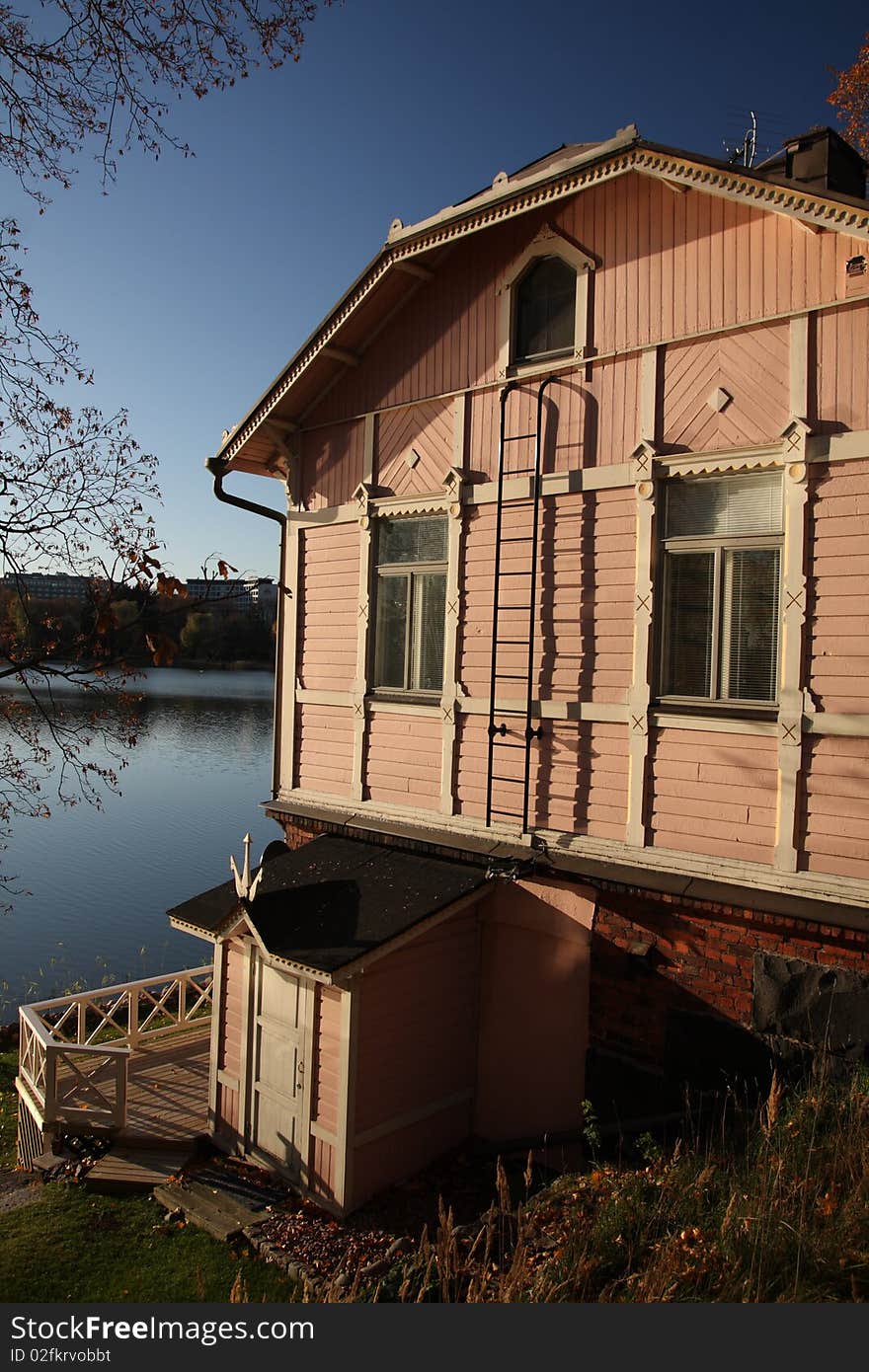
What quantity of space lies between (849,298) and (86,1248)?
992cm

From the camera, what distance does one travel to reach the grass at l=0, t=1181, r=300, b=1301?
23.0 feet

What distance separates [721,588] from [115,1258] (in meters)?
7.59

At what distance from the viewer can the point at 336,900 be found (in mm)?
9055

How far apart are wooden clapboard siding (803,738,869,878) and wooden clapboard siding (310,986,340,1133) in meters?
4.26

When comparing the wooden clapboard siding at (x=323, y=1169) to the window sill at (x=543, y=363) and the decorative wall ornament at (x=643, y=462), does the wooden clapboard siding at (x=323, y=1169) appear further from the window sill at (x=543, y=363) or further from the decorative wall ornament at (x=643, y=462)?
the window sill at (x=543, y=363)

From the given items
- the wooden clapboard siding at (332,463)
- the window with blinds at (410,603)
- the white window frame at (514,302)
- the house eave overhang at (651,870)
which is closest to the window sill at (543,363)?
the white window frame at (514,302)

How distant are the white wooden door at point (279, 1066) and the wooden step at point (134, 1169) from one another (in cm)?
85

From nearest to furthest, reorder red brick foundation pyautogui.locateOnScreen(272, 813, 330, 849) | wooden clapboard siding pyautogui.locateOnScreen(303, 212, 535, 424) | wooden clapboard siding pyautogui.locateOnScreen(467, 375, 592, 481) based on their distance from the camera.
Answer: wooden clapboard siding pyautogui.locateOnScreen(467, 375, 592, 481) → wooden clapboard siding pyautogui.locateOnScreen(303, 212, 535, 424) → red brick foundation pyautogui.locateOnScreen(272, 813, 330, 849)

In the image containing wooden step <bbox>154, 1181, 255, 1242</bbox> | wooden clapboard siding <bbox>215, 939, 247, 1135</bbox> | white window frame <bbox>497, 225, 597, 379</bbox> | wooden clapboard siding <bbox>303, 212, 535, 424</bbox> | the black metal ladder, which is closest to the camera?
wooden step <bbox>154, 1181, 255, 1242</bbox>

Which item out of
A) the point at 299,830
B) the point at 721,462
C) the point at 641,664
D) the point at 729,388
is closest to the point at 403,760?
the point at 299,830

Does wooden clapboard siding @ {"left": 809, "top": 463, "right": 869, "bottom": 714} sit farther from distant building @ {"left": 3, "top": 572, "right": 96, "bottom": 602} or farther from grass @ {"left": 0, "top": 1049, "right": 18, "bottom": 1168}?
grass @ {"left": 0, "top": 1049, "right": 18, "bottom": 1168}

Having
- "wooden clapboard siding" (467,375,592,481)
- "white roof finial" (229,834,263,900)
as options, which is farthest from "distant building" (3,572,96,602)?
"wooden clapboard siding" (467,375,592,481)

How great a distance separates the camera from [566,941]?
8586 millimetres

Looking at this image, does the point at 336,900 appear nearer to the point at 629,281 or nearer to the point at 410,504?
the point at 410,504
